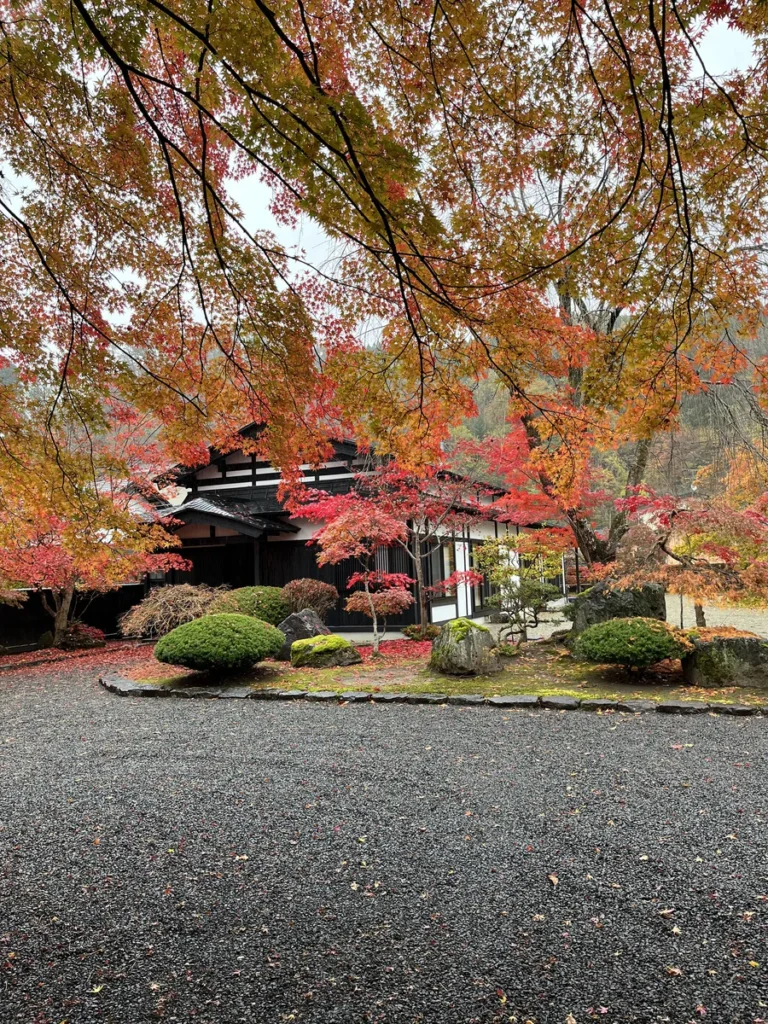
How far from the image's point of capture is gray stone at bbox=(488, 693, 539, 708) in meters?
6.16

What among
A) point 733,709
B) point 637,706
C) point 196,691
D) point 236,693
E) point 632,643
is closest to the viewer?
point 733,709

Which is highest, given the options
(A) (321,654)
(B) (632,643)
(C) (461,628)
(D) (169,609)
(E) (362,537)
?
(E) (362,537)

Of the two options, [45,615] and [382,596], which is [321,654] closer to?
[382,596]

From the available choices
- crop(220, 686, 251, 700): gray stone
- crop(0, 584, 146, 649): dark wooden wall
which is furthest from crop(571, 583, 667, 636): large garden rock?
crop(0, 584, 146, 649): dark wooden wall

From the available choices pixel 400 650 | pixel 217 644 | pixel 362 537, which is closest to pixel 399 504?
pixel 362 537

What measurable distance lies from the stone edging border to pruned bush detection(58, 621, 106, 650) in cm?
467

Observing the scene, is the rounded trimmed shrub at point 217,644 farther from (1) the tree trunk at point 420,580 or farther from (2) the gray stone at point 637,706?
(2) the gray stone at point 637,706

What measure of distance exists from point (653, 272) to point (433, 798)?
3.39m

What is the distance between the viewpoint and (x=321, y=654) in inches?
351

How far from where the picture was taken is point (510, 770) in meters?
4.23

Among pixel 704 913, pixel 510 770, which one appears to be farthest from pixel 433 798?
pixel 704 913

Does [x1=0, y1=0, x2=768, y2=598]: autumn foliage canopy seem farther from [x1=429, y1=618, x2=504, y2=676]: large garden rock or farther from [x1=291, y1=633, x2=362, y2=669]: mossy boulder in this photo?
[x1=291, y1=633, x2=362, y2=669]: mossy boulder

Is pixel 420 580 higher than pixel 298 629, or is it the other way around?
pixel 420 580

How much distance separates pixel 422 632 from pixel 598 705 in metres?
5.50
